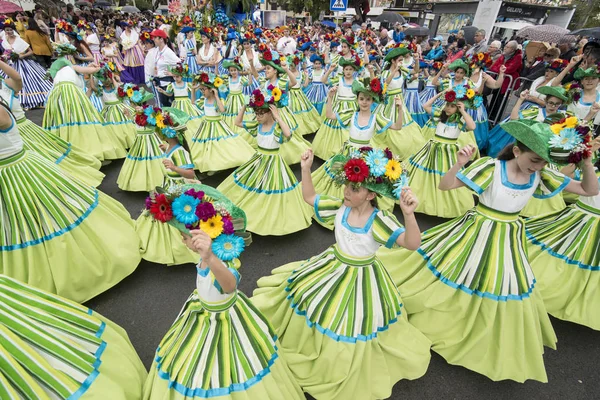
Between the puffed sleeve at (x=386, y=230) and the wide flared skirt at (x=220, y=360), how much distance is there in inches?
45.0

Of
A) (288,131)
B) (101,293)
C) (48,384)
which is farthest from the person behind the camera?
(288,131)

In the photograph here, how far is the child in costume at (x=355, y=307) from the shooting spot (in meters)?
2.65

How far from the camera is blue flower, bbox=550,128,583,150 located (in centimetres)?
265

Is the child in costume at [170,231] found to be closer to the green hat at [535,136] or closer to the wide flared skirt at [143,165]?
the wide flared skirt at [143,165]

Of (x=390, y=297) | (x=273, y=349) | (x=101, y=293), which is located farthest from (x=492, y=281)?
(x=101, y=293)

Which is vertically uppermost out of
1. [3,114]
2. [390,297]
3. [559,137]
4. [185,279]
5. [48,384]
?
[559,137]

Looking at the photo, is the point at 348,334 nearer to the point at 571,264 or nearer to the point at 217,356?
the point at 217,356

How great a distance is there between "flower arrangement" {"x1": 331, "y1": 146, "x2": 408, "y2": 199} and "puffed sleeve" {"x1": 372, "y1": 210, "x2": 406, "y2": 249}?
10.3 inches

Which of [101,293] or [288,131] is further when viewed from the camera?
[288,131]

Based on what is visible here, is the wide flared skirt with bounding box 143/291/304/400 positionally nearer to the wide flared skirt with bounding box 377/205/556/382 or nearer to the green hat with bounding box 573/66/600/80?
the wide flared skirt with bounding box 377/205/556/382

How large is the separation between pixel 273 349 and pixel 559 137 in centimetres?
282

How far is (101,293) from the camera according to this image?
4.01m

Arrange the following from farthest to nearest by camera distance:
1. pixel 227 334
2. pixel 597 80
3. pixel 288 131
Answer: pixel 597 80
pixel 288 131
pixel 227 334

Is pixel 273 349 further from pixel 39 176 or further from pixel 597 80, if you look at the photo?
pixel 597 80
